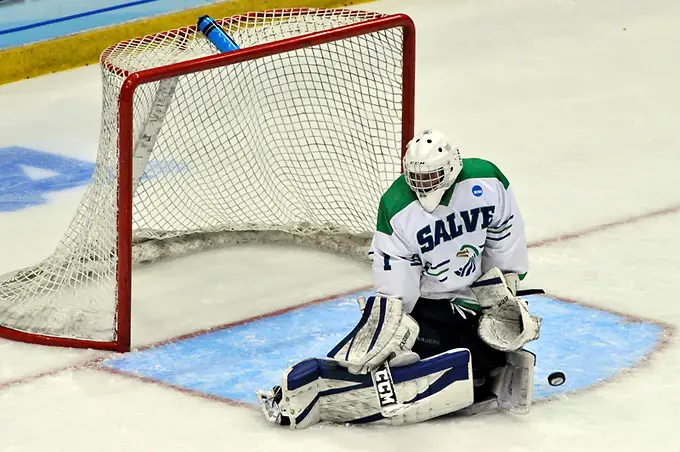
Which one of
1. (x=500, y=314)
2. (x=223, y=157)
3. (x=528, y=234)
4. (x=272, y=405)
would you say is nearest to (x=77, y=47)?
(x=223, y=157)

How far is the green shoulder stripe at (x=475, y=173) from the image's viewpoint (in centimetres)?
370

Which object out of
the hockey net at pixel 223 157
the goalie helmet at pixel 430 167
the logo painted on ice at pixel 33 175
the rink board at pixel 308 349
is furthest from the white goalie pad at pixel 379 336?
the logo painted on ice at pixel 33 175

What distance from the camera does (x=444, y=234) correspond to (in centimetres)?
370

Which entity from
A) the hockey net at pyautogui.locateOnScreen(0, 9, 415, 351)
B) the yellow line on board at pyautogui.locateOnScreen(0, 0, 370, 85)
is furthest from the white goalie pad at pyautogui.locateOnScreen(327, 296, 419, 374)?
the yellow line on board at pyautogui.locateOnScreen(0, 0, 370, 85)

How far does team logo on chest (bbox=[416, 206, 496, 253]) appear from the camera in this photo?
369 centimetres

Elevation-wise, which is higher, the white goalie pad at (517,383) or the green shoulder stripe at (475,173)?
the green shoulder stripe at (475,173)

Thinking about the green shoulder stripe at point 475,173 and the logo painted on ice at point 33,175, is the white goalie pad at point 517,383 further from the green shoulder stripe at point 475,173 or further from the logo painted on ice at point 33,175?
the logo painted on ice at point 33,175

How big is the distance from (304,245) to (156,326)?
839 millimetres

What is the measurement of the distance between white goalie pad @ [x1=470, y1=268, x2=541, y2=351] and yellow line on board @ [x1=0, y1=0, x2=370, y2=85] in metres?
4.16

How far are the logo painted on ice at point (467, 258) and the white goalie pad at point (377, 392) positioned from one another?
0.22 metres

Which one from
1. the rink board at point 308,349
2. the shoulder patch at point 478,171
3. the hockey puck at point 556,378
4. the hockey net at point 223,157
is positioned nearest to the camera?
the shoulder patch at point 478,171

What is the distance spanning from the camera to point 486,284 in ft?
12.4

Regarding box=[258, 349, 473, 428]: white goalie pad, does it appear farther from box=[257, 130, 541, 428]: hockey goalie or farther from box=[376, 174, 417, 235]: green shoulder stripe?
box=[376, 174, 417, 235]: green shoulder stripe

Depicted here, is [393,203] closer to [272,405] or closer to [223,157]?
[272,405]
